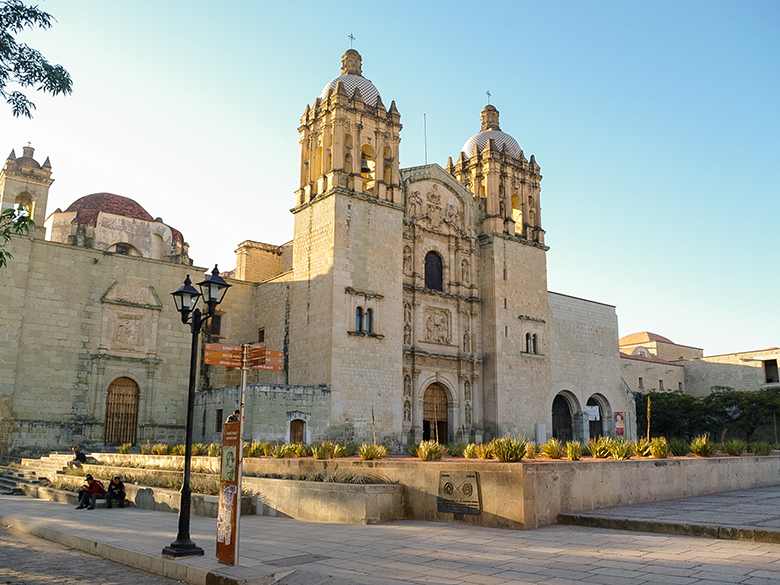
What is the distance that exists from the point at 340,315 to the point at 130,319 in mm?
9583

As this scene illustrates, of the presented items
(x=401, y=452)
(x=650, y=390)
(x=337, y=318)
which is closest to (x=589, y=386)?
(x=650, y=390)

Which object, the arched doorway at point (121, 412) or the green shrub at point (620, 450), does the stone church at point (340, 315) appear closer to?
the arched doorway at point (121, 412)

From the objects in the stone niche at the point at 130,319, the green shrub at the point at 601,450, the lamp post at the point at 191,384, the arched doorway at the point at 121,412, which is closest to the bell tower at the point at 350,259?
the stone niche at the point at 130,319

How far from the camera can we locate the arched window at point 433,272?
33281mm

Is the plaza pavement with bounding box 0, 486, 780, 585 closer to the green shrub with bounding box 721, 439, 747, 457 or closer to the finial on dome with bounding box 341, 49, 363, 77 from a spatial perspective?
the green shrub with bounding box 721, 439, 747, 457

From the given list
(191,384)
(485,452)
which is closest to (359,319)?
(485,452)

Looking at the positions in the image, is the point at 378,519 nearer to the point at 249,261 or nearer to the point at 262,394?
the point at 262,394

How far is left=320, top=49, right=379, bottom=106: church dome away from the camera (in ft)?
106

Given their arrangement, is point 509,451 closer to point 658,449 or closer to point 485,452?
point 485,452

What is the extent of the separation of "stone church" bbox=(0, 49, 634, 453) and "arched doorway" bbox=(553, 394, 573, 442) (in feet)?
0.35

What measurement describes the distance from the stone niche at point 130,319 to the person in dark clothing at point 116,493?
13.0m

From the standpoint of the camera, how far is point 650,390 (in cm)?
4447

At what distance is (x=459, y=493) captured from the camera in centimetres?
1230

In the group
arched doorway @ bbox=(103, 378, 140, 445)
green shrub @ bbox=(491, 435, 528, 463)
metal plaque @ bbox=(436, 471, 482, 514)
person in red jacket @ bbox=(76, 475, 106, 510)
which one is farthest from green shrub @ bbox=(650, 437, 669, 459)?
arched doorway @ bbox=(103, 378, 140, 445)
